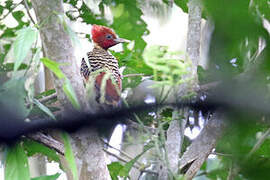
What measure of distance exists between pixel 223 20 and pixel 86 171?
43.3 inches

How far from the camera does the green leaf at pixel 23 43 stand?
807 millimetres

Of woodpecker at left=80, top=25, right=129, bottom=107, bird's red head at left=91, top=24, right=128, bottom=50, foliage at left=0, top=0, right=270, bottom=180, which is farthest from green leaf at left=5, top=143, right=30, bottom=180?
bird's red head at left=91, top=24, right=128, bottom=50

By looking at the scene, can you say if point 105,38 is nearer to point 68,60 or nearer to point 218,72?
point 68,60

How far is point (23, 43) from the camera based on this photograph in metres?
0.86

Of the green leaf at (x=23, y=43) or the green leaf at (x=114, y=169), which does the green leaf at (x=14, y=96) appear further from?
the green leaf at (x=114, y=169)

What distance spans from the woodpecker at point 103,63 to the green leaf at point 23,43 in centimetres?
51

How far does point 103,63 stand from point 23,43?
5.24 ft

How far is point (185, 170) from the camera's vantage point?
1.24m

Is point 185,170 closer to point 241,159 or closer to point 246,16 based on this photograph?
point 241,159

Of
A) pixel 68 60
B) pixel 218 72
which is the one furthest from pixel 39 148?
pixel 218 72

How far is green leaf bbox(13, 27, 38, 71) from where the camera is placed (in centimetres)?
81

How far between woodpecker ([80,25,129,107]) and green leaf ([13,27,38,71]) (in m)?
0.51

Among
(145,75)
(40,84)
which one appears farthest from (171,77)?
(40,84)

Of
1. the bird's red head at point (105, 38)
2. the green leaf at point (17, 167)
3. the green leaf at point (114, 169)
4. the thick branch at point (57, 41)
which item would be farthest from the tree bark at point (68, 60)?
A: the bird's red head at point (105, 38)
